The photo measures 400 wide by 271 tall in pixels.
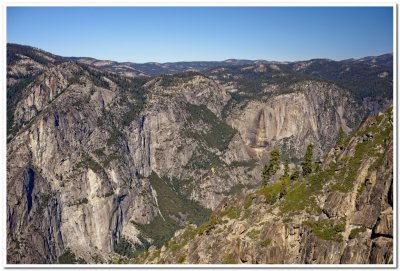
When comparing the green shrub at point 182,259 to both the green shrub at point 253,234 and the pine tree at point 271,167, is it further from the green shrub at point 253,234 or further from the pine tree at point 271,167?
the pine tree at point 271,167

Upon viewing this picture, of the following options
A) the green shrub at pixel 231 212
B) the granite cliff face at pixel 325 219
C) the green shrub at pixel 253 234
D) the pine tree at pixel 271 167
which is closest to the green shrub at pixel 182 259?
the granite cliff face at pixel 325 219

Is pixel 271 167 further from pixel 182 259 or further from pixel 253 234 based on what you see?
pixel 182 259

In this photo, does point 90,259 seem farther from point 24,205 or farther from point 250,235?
point 250,235

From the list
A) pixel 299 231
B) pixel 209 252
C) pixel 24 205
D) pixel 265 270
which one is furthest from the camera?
pixel 24 205

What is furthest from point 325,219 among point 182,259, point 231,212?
point 231,212

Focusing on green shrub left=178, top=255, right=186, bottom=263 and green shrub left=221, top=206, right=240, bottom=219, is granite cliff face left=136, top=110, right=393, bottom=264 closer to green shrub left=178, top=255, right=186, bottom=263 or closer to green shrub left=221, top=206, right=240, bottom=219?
green shrub left=178, top=255, right=186, bottom=263

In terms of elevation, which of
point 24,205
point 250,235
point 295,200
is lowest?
point 24,205

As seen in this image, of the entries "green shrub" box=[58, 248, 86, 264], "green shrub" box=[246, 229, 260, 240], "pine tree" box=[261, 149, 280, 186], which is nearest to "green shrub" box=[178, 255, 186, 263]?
"green shrub" box=[246, 229, 260, 240]
